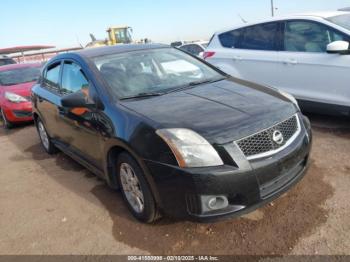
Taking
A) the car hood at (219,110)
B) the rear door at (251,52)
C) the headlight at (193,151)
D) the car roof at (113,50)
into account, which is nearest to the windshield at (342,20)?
the rear door at (251,52)

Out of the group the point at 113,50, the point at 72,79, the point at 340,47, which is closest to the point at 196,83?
the point at 113,50

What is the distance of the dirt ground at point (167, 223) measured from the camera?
8.78ft

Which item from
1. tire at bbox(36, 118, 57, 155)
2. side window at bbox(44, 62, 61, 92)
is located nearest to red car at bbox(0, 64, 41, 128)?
tire at bbox(36, 118, 57, 155)

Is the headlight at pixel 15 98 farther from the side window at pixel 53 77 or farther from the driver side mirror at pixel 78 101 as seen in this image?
the driver side mirror at pixel 78 101

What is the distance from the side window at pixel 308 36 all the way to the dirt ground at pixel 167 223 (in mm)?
Result: 1433

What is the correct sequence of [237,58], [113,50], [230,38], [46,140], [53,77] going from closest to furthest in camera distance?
[113,50]
[53,77]
[46,140]
[237,58]
[230,38]

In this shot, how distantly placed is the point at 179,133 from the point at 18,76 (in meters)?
7.35

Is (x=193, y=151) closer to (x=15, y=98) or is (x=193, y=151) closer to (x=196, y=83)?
(x=196, y=83)

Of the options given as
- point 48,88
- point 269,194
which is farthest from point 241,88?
point 48,88

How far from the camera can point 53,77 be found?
467 centimetres

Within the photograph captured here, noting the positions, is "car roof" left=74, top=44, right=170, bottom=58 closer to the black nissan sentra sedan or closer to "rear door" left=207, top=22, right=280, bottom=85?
the black nissan sentra sedan

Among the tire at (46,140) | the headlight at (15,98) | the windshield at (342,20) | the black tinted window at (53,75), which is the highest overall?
the windshield at (342,20)

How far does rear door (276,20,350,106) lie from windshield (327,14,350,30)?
142 mm

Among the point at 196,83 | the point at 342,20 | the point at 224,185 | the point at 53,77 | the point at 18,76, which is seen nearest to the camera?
the point at 224,185
